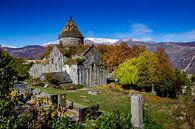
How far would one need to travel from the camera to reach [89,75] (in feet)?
177

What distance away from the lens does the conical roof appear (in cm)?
5807

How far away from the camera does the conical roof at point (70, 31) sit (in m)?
58.1

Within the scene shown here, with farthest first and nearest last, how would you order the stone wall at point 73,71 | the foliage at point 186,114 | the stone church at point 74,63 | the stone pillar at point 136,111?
the stone church at point 74,63, the stone wall at point 73,71, the foliage at point 186,114, the stone pillar at point 136,111

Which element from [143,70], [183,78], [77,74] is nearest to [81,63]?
[77,74]

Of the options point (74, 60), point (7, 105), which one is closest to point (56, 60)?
point (74, 60)

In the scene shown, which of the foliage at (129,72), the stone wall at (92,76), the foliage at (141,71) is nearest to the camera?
the foliage at (141,71)

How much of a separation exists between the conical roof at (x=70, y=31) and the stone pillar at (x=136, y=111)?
1713 inches

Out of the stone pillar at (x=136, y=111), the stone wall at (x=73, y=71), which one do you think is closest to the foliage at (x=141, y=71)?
the stone wall at (x=73, y=71)

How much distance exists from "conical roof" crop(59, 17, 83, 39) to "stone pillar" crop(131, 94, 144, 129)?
43.5 meters

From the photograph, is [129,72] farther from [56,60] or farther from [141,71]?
[56,60]

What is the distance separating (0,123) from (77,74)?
126 ft

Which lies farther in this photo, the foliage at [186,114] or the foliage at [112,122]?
the foliage at [186,114]

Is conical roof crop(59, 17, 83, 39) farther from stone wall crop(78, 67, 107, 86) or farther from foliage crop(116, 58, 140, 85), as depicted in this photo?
foliage crop(116, 58, 140, 85)

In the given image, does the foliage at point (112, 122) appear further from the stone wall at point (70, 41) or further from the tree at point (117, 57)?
the tree at point (117, 57)
